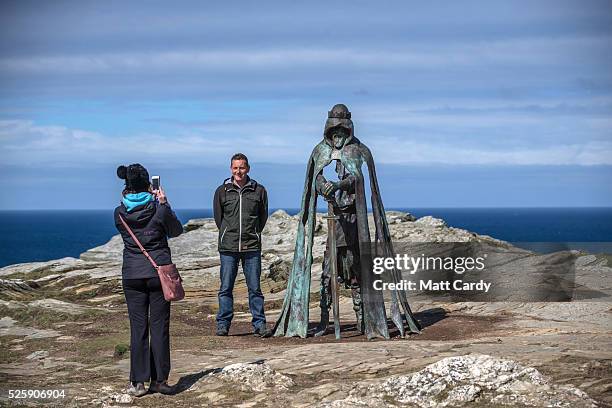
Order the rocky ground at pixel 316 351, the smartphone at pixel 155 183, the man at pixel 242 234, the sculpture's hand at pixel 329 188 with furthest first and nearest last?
the man at pixel 242 234 → the sculpture's hand at pixel 329 188 → the smartphone at pixel 155 183 → the rocky ground at pixel 316 351

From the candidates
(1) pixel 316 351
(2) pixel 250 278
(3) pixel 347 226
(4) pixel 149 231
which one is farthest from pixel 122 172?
(3) pixel 347 226

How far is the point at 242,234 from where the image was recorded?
46.6ft

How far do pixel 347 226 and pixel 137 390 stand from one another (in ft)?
15.9

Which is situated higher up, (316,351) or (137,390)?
(316,351)

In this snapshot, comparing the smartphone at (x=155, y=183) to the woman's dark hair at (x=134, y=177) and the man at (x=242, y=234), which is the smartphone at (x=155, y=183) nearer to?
the woman's dark hair at (x=134, y=177)

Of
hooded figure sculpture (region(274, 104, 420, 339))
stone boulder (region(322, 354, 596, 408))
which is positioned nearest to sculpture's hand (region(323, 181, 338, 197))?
hooded figure sculpture (region(274, 104, 420, 339))

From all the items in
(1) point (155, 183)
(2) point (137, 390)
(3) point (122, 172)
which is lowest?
(2) point (137, 390)

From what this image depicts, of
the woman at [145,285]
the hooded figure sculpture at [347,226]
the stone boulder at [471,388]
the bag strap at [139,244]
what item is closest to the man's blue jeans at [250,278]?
the hooded figure sculpture at [347,226]

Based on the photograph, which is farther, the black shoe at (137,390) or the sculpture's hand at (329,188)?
the sculpture's hand at (329,188)

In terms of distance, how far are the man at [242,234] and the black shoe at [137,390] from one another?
13.0 ft

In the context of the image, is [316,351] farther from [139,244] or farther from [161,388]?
[139,244]

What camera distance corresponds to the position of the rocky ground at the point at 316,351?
9734 mm

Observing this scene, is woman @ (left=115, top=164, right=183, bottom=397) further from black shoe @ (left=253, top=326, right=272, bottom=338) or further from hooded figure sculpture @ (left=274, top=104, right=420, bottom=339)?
hooded figure sculpture @ (left=274, top=104, right=420, bottom=339)

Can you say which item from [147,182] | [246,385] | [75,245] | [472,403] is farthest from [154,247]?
[75,245]
